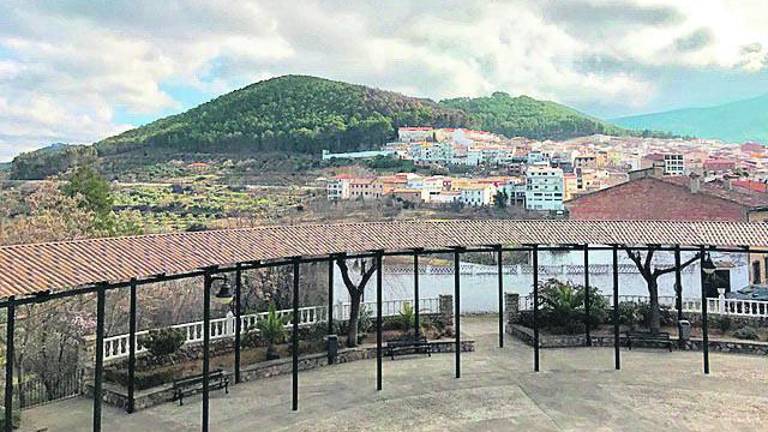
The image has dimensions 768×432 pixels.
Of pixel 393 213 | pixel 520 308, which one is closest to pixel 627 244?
pixel 520 308

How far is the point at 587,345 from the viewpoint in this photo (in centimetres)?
1420

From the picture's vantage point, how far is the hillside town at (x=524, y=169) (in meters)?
47.7

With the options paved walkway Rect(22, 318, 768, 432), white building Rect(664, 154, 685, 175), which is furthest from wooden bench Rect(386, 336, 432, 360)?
white building Rect(664, 154, 685, 175)

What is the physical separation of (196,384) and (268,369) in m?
1.58

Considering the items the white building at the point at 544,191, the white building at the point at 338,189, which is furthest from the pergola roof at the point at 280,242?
the white building at the point at 544,191

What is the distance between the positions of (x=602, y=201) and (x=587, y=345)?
1777cm

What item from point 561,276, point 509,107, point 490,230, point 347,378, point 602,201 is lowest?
point 347,378

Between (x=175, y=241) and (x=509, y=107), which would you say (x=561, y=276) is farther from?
(x=509, y=107)

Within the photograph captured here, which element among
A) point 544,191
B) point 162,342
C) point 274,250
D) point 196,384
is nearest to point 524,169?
point 544,191

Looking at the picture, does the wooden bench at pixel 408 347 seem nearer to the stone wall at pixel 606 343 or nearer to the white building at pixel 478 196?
the stone wall at pixel 606 343

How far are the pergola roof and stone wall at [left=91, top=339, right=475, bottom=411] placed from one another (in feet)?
8.91

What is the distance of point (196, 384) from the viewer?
35.4ft

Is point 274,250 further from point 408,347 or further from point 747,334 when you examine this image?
point 747,334

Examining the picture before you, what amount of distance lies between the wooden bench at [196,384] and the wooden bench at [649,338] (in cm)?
930
